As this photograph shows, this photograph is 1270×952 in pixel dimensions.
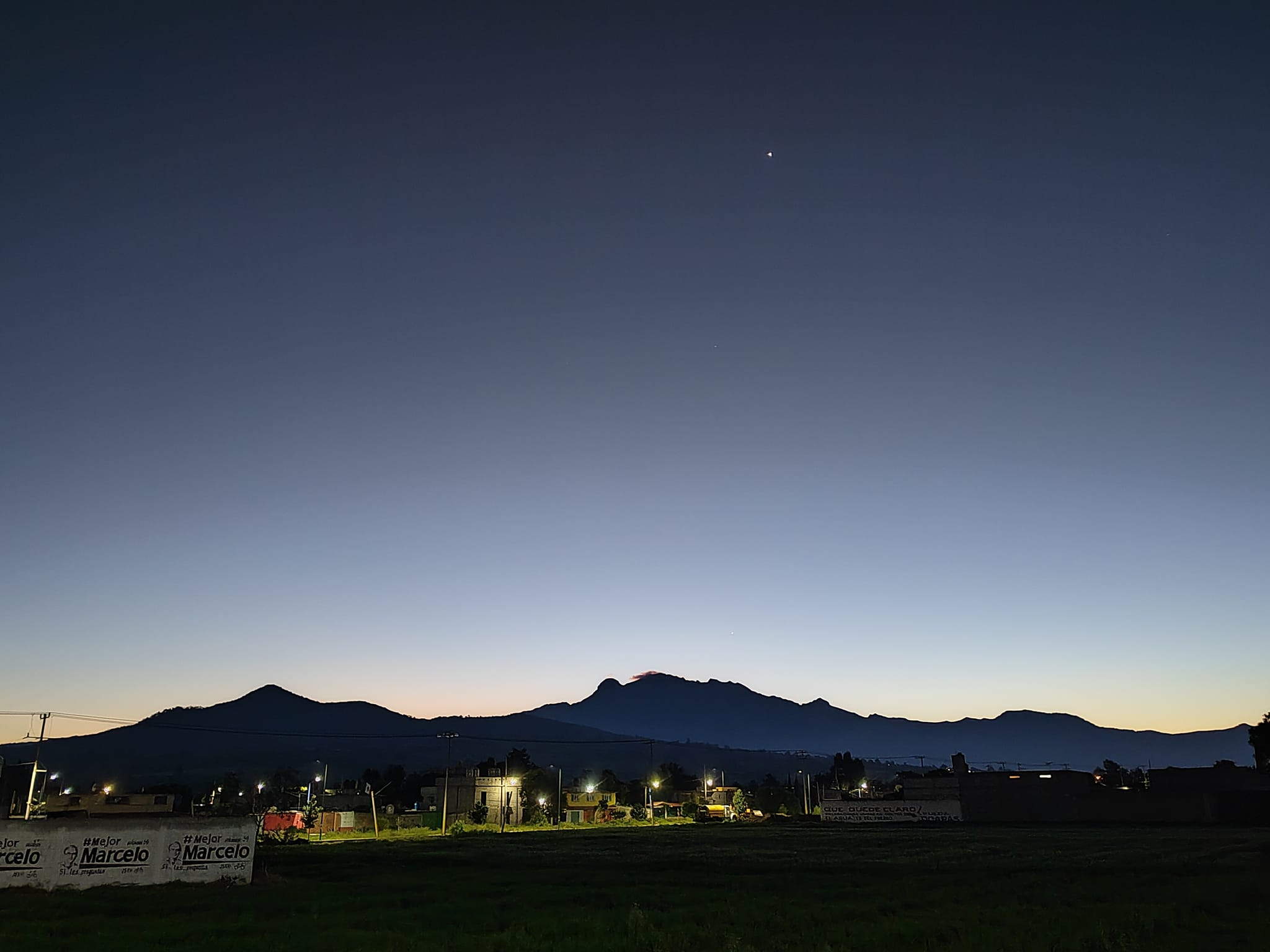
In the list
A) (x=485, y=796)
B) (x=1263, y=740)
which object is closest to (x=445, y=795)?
(x=485, y=796)

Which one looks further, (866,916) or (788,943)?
(866,916)

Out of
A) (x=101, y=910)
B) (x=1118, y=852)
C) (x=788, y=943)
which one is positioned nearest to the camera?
(x=788, y=943)

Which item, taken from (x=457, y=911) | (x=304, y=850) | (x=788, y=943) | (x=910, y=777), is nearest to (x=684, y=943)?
(x=788, y=943)

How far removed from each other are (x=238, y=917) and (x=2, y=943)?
6.99m

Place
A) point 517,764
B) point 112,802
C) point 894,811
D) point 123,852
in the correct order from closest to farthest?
point 123,852 → point 112,802 → point 894,811 → point 517,764

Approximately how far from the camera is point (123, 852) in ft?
125

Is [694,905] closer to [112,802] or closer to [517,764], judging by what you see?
[112,802]

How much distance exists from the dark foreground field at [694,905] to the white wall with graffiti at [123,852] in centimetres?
87

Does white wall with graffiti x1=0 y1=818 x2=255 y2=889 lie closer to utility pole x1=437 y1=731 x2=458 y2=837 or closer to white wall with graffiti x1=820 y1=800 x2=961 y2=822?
utility pole x1=437 y1=731 x2=458 y2=837

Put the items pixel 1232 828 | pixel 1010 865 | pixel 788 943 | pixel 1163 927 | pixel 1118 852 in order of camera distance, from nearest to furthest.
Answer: pixel 788 943, pixel 1163 927, pixel 1010 865, pixel 1118 852, pixel 1232 828

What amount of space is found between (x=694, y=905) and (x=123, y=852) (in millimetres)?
23566

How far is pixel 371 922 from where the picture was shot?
2998 cm

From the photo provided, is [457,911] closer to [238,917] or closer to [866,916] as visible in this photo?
[238,917]

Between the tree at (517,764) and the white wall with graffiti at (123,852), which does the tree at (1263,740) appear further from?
the white wall with graffiti at (123,852)
